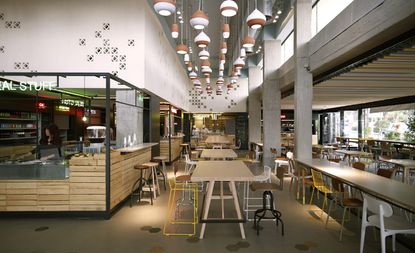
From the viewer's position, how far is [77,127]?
1356 cm

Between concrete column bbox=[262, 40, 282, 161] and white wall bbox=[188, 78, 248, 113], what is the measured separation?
825 centimetres

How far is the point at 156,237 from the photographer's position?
4.30 meters

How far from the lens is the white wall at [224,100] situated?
66.6ft

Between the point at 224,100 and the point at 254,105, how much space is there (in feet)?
11.3

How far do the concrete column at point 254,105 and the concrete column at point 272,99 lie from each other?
4.78 metres

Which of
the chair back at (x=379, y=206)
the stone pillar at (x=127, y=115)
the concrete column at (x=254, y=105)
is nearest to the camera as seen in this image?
the chair back at (x=379, y=206)

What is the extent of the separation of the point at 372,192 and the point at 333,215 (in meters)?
1.93

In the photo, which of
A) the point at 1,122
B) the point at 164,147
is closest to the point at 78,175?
the point at 1,122

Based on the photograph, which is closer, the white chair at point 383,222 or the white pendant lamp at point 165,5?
the white chair at point 383,222

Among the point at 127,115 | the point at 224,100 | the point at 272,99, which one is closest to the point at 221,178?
the point at 127,115

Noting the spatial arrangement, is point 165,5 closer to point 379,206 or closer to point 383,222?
point 379,206

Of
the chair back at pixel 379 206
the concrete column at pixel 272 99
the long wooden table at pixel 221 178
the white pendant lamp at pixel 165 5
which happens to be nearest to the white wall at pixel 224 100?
the concrete column at pixel 272 99

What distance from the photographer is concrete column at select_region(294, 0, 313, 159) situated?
7527mm

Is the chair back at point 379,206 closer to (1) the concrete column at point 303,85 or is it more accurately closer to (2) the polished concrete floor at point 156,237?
(2) the polished concrete floor at point 156,237
